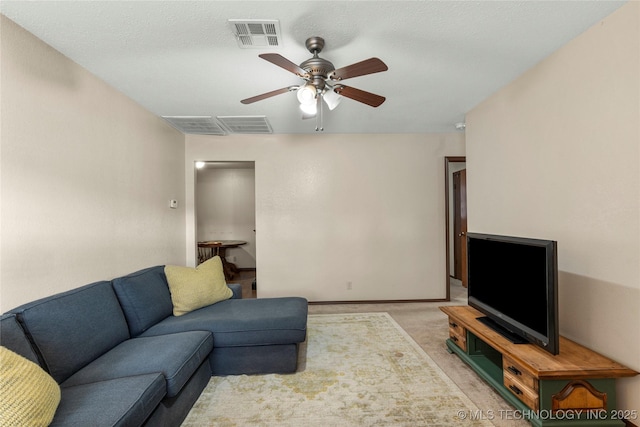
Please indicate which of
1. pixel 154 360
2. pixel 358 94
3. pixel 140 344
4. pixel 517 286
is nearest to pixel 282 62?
pixel 358 94

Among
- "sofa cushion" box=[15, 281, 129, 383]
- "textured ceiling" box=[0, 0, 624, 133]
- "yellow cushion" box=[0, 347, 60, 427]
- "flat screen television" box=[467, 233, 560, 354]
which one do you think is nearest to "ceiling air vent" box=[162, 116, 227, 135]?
"textured ceiling" box=[0, 0, 624, 133]

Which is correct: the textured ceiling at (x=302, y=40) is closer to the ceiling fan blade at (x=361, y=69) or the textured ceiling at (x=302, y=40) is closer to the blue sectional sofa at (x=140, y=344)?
the ceiling fan blade at (x=361, y=69)

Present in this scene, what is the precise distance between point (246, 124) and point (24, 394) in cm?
327

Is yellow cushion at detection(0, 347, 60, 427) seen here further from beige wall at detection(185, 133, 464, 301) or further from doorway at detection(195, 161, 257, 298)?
doorway at detection(195, 161, 257, 298)

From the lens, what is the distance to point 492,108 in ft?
9.92

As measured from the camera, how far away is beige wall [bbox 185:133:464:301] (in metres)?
4.41

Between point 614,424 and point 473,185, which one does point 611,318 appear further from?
point 473,185

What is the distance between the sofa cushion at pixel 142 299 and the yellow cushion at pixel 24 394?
1.07m

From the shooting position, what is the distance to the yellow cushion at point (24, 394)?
3.63 ft

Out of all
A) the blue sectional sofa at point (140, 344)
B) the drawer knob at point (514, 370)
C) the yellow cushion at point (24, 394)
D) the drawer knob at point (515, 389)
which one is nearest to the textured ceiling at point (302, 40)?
the blue sectional sofa at point (140, 344)

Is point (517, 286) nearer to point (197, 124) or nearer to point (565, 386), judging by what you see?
point (565, 386)

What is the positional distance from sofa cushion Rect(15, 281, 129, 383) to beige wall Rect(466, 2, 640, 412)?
3.19 meters

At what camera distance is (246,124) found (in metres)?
3.87

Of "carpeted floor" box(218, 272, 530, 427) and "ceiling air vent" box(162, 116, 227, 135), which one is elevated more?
"ceiling air vent" box(162, 116, 227, 135)
